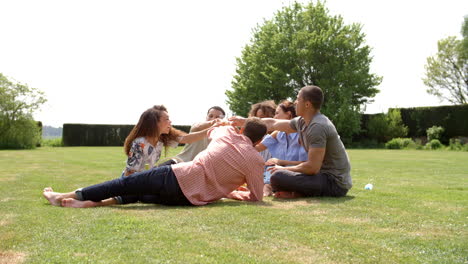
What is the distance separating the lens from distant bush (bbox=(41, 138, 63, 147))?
36284 millimetres

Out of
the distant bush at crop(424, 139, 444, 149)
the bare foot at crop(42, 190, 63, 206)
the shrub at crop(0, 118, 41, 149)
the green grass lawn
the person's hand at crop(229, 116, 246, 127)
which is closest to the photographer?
the green grass lawn

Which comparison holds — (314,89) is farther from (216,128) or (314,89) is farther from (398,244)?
(398,244)

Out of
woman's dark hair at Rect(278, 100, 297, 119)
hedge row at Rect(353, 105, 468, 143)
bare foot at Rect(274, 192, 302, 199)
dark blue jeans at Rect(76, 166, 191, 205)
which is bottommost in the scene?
bare foot at Rect(274, 192, 302, 199)

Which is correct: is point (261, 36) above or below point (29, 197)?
above

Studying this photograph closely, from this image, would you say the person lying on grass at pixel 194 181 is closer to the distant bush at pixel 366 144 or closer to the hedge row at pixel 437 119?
the hedge row at pixel 437 119

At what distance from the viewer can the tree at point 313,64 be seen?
125 feet

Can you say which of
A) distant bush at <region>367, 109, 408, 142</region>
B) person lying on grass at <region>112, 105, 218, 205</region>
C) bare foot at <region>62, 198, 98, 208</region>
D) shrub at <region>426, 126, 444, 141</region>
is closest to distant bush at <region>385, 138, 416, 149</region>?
shrub at <region>426, 126, 444, 141</region>

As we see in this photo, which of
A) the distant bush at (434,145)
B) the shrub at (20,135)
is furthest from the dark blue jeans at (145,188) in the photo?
the distant bush at (434,145)

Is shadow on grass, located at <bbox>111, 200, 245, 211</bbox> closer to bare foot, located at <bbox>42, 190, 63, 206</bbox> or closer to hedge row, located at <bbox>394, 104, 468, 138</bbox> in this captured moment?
bare foot, located at <bbox>42, 190, 63, 206</bbox>

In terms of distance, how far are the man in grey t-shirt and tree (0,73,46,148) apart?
91.7 ft

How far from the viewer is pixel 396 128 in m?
37.0

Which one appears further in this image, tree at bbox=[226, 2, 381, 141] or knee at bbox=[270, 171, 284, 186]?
tree at bbox=[226, 2, 381, 141]

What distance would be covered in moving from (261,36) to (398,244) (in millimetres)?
39634

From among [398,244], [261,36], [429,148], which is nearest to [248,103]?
[261,36]
